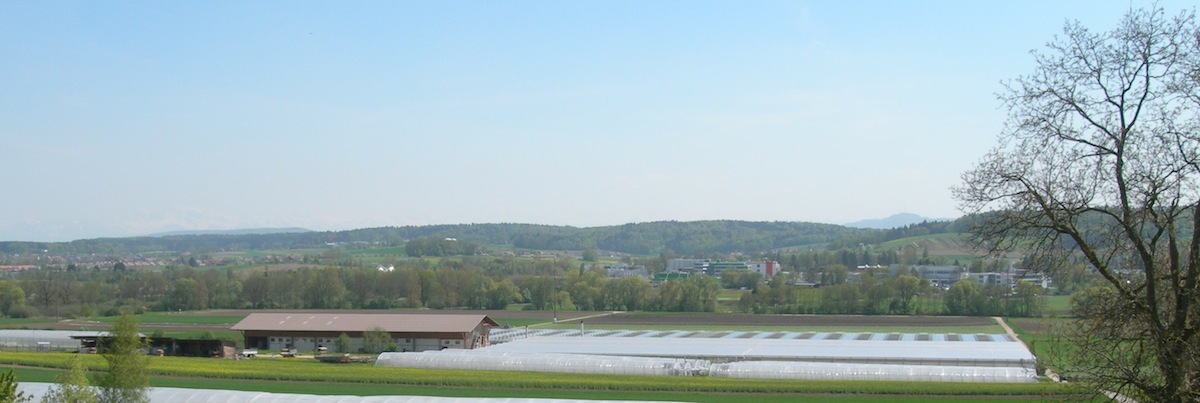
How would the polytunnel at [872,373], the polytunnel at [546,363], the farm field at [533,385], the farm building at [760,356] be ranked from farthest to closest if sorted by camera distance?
the polytunnel at [546,363]
the farm building at [760,356]
the polytunnel at [872,373]
the farm field at [533,385]

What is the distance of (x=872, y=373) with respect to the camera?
4022 cm

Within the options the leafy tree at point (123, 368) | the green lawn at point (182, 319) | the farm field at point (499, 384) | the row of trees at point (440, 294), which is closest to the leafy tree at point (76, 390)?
the leafy tree at point (123, 368)

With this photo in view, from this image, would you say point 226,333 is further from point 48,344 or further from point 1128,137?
point 1128,137

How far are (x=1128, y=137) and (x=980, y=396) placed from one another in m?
28.0

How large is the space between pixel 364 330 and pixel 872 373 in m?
30.5

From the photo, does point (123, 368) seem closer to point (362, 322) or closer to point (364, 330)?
point (364, 330)

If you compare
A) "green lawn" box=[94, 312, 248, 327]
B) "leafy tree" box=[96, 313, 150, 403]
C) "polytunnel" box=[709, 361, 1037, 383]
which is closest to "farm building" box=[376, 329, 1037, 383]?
"polytunnel" box=[709, 361, 1037, 383]

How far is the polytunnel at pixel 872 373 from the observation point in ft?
128

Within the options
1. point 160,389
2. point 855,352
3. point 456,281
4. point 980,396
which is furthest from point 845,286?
point 160,389

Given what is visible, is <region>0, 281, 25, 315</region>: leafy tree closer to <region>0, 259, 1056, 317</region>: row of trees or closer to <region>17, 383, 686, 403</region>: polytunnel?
<region>0, 259, 1056, 317</region>: row of trees

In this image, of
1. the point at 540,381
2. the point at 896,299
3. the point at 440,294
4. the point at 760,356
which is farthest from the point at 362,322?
the point at 896,299

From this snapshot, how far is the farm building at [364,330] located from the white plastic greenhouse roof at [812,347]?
3.40 metres

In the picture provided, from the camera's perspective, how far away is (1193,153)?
30.4 feet

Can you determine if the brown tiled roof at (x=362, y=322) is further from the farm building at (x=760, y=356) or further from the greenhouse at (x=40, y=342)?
the greenhouse at (x=40, y=342)
